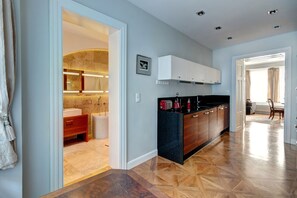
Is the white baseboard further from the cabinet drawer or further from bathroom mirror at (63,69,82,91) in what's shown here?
bathroom mirror at (63,69,82,91)

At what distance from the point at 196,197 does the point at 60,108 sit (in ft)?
5.97

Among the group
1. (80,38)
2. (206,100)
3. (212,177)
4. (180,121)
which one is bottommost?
(212,177)

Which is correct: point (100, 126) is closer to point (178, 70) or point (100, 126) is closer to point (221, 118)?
point (178, 70)

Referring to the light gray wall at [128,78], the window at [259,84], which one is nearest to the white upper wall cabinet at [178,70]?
the light gray wall at [128,78]

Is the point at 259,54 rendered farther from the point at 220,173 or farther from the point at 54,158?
the point at 54,158

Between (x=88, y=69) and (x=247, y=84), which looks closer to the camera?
(x=88, y=69)

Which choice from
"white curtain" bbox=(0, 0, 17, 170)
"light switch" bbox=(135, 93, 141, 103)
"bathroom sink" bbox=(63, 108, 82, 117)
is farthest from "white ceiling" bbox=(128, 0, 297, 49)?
"bathroom sink" bbox=(63, 108, 82, 117)

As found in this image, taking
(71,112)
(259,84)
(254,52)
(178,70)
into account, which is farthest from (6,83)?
(259,84)

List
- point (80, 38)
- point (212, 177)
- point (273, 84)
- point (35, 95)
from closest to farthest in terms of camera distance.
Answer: point (35, 95) → point (212, 177) → point (80, 38) → point (273, 84)

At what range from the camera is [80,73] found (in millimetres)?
4055

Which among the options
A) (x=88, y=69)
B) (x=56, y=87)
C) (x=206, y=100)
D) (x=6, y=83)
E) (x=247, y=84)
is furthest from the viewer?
(x=247, y=84)

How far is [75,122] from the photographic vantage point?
367 cm

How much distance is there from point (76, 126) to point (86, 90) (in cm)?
99

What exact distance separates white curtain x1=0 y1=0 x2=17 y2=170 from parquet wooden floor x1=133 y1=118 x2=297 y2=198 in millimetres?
1625
